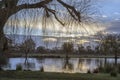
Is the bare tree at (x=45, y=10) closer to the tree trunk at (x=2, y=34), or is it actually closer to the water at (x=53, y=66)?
the tree trunk at (x=2, y=34)

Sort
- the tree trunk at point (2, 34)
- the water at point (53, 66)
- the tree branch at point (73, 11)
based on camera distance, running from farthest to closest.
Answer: the water at point (53, 66), the tree branch at point (73, 11), the tree trunk at point (2, 34)

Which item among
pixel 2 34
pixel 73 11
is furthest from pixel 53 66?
pixel 2 34

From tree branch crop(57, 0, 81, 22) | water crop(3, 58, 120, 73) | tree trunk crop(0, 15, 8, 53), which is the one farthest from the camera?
water crop(3, 58, 120, 73)

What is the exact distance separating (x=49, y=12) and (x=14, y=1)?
1.90 meters

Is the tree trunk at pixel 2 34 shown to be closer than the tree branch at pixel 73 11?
Yes

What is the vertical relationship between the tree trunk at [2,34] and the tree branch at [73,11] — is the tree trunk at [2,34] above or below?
below

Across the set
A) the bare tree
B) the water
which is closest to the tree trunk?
the bare tree

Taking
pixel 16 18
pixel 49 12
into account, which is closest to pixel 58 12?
pixel 49 12

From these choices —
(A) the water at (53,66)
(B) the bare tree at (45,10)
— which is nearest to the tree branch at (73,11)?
(B) the bare tree at (45,10)

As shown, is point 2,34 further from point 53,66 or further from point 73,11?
point 53,66

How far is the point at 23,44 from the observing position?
15.7 m

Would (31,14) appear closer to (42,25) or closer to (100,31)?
(42,25)

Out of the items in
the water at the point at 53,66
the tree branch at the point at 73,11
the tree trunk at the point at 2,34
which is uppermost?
the tree branch at the point at 73,11

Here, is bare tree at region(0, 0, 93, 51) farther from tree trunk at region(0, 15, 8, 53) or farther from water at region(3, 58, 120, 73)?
water at region(3, 58, 120, 73)
